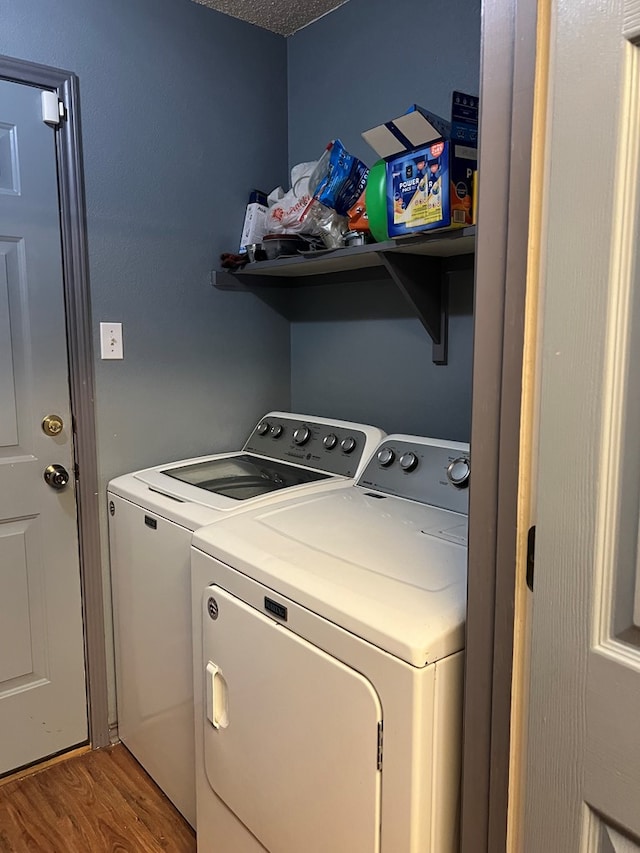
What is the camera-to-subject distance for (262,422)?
2.37 m

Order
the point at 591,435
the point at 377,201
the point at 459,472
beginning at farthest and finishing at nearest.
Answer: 1. the point at 377,201
2. the point at 459,472
3. the point at 591,435

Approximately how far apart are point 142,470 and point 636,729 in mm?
1729

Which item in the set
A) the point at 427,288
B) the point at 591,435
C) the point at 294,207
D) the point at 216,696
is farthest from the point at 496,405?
the point at 294,207

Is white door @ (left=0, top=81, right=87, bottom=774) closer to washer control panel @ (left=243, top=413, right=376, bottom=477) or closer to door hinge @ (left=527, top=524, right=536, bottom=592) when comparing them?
washer control panel @ (left=243, top=413, right=376, bottom=477)

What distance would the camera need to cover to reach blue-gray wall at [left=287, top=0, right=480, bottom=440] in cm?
187

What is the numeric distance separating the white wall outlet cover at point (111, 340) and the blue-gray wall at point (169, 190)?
1.0 inches

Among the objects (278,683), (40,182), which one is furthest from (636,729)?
(40,182)

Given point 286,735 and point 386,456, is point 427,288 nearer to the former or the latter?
point 386,456

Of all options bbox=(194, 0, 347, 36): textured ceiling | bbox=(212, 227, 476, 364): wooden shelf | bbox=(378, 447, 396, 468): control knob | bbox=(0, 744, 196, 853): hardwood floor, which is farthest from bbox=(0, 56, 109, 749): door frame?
bbox=(378, 447, 396, 468): control knob

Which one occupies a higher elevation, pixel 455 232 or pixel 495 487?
pixel 455 232

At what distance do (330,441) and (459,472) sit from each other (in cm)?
54

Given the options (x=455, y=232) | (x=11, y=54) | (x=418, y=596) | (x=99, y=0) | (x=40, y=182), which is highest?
(x=99, y=0)

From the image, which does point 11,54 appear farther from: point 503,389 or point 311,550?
point 503,389

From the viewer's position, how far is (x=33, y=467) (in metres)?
1.96
